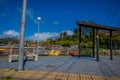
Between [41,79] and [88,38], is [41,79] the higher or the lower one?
the lower one

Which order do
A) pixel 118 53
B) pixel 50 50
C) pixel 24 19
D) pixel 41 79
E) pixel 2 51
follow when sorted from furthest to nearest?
pixel 118 53
pixel 50 50
pixel 2 51
pixel 24 19
pixel 41 79

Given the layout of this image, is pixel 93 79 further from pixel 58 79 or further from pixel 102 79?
pixel 58 79

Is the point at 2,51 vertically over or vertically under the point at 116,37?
under

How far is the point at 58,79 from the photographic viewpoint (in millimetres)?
5895

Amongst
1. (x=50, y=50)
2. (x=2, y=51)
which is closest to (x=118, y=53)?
(x=50, y=50)

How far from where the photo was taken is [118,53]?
98.6 feet

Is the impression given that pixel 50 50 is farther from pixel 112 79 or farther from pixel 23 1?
pixel 112 79

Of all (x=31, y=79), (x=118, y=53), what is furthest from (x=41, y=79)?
(x=118, y=53)

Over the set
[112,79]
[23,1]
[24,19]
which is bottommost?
[112,79]

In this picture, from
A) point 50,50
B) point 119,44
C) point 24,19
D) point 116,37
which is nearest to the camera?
point 24,19

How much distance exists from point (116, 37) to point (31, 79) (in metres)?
40.8

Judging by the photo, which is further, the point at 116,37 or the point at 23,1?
the point at 116,37

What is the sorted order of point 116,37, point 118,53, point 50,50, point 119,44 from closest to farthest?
point 50,50 → point 118,53 → point 119,44 → point 116,37

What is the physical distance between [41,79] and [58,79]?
0.63m
